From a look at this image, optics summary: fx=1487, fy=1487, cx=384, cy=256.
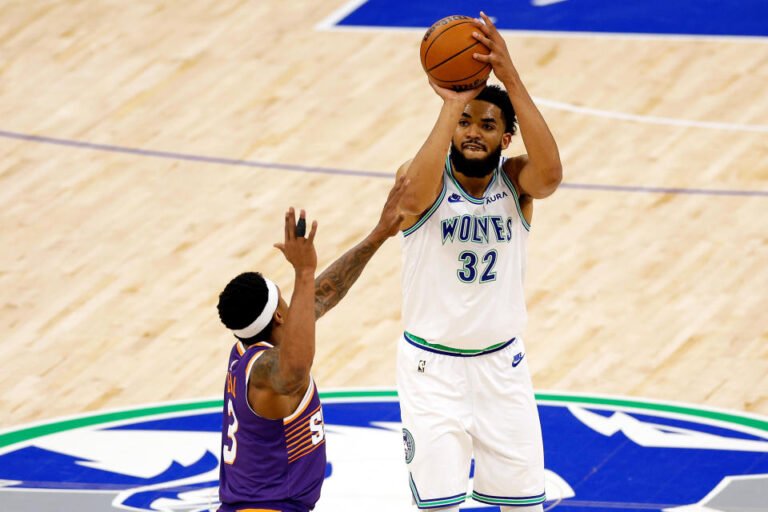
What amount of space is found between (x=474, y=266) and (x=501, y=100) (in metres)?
0.78

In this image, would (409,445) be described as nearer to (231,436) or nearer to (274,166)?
(231,436)

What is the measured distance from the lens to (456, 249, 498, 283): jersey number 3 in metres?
6.78

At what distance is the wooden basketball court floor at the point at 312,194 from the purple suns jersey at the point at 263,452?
405 cm

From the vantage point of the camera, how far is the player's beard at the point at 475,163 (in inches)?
265

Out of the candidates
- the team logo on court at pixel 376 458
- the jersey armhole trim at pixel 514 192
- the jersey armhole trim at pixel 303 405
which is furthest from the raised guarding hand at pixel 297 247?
the team logo on court at pixel 376 458

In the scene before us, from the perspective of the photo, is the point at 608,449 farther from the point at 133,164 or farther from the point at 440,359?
the point at 133,164

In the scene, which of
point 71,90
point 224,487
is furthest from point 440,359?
point 71,90

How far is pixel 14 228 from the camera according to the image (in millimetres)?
12555

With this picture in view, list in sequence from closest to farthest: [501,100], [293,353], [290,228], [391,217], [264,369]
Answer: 1. [290,228]
2. [293,353]
3. [264,369]
4. [391,217]
5. [501,100]

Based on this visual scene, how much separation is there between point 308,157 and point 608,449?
206 inches

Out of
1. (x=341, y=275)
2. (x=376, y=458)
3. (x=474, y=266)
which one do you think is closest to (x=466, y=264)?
(x=474, y=266)

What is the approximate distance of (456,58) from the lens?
6535 mm

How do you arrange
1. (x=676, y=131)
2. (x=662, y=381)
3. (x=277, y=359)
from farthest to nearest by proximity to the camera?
1. (x=676, y=131)
2. (x=662, y=381)
3. (x=277, y=359)

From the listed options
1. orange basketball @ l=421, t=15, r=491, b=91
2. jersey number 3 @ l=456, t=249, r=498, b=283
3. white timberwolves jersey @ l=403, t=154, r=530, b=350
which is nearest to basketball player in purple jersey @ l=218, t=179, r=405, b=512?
white timberwolves jersey @ l=403, t=154, r=530, b=350
